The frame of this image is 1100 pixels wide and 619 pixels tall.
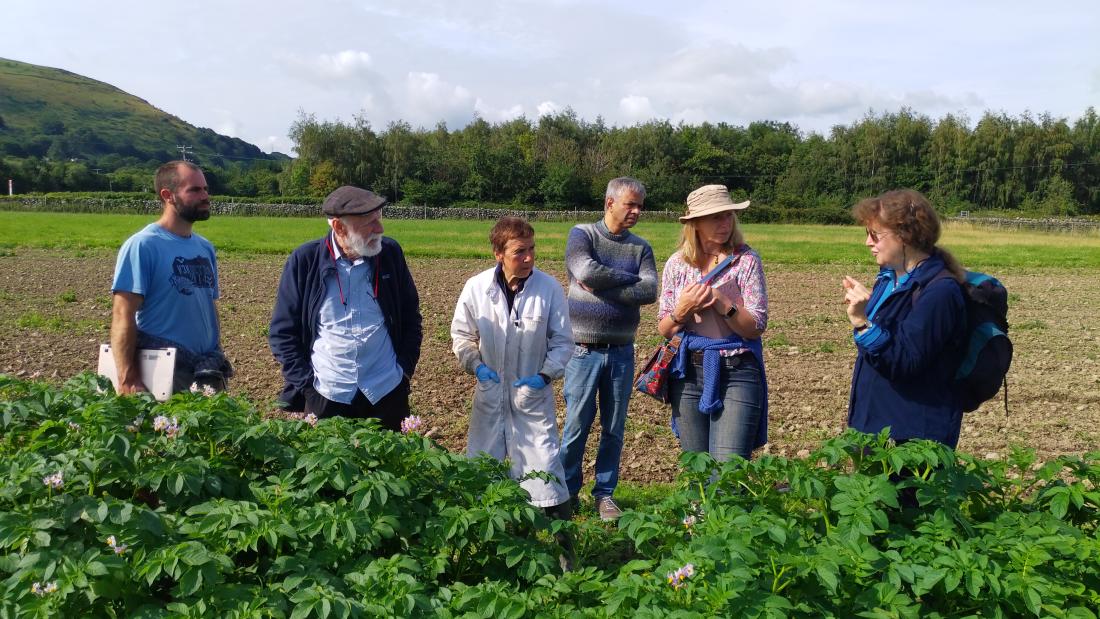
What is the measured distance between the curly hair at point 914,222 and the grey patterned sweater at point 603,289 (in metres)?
1.60

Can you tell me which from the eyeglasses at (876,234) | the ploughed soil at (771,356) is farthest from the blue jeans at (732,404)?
the ploughed soil at (771,356)

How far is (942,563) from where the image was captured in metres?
2.17

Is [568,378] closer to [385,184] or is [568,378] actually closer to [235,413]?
[235,413]

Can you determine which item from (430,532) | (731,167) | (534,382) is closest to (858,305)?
(534,382)

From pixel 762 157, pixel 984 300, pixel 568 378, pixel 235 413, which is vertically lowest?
pixel 568 378

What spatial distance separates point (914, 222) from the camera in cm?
348

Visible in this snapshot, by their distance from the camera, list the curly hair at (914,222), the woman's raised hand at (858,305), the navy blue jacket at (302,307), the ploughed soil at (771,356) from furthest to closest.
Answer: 1. the ploughed soil at (771,356)
2. the navy blue jacket at (302,307)
3. the woman's raised hand at (858,305)
4. the curly hair at (914,222)

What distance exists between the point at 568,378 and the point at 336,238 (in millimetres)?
1714

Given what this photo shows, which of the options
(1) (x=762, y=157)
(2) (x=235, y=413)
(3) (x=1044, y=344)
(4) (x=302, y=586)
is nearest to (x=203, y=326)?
(2) (x=235, y=413)

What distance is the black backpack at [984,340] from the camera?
3309mm

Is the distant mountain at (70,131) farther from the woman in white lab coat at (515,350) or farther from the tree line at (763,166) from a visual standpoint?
the woman in white lab coat at (515,350)

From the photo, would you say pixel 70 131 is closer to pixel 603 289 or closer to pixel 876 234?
pixel 603 289

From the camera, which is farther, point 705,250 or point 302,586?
point 705,250

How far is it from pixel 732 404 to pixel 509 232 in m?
1.50
